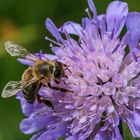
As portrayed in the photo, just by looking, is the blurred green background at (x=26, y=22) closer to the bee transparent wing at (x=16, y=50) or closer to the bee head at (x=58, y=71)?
the bee transparent wing at (x=16, y=50)

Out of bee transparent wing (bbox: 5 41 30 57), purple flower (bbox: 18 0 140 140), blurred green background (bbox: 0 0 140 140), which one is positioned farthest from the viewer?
blurred green background (bbox: 0 0 140 140)

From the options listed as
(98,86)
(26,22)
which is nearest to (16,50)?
(98,86)

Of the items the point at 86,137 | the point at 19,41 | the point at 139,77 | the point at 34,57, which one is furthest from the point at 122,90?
the point at 19,41

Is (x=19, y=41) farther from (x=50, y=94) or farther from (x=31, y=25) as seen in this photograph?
(x=50, y=94)

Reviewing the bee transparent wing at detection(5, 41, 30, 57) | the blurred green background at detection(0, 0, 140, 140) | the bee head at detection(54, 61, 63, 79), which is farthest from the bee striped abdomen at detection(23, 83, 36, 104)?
the blurred green background at detection(0, 0, 140, 140)

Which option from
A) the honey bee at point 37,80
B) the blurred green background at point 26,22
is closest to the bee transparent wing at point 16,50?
the honey bee at point 37,80

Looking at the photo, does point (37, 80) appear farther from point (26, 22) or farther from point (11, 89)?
point (26, 22)

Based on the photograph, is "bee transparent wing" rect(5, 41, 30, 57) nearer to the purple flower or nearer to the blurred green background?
the purple flower
